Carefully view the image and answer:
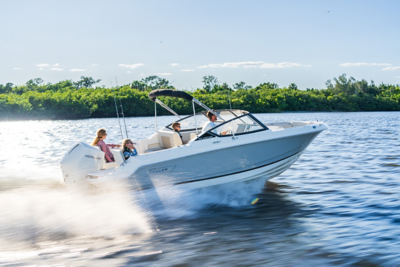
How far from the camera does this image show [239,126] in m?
6.58

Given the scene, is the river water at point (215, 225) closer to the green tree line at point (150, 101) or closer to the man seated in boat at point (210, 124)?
the man seated in boat at point (210, 124)

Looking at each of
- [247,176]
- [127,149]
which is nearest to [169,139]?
[127,149]

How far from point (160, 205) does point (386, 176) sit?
205 inches

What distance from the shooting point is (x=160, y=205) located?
20.3 ft

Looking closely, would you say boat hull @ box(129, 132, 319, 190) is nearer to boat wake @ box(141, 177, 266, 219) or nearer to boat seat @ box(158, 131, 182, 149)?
boat wake @ box(141, 177, 266, 219)

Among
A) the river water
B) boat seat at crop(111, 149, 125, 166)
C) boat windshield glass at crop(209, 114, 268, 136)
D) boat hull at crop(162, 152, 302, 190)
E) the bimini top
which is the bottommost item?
the river water

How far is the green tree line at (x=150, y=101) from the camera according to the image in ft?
227

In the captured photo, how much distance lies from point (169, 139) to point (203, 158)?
1.30 meters

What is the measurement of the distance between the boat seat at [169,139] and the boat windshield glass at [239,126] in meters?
1.01

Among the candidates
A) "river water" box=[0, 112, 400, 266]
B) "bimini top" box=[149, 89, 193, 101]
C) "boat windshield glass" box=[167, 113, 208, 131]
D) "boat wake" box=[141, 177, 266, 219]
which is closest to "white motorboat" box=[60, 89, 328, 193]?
"bimini top" box=[149, 89, 193, 101]

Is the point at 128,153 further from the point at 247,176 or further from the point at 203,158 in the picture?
the point at 247,176

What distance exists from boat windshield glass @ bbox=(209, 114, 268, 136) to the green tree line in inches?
1935

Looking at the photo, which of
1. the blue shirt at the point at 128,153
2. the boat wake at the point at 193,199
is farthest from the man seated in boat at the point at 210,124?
the blue shirt at the point at 128,153

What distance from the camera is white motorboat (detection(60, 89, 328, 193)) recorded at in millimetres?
5828
